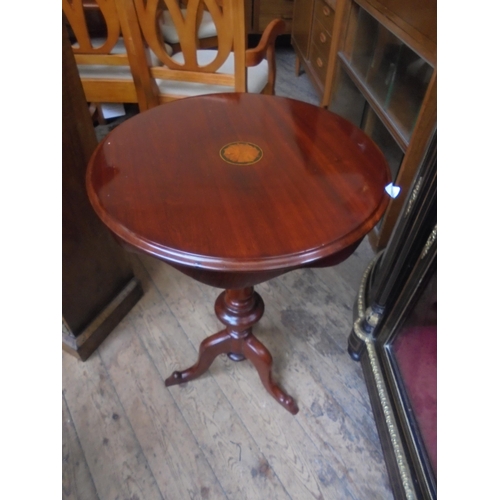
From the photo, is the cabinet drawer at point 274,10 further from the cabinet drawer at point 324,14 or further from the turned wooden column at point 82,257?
the turned wooden column at point 82,257

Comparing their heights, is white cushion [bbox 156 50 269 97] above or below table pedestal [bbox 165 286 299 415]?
above

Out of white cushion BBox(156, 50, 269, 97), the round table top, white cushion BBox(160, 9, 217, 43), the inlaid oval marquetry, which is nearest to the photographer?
the round table top

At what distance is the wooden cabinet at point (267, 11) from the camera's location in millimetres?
3002

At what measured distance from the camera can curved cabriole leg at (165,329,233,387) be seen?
111cm

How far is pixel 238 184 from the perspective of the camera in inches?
29.2

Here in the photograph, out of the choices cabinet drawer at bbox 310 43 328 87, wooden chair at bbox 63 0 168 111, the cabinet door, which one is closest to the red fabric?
wooden chair at bbox 63 0 168 111

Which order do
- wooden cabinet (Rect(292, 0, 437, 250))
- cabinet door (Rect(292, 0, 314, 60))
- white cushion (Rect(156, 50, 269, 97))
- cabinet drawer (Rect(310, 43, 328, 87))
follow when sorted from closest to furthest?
1. wooden cabinet (Rect(292, 0, 437, 250))
2. white cushion (Rect(156, 50, 269, 97))
3. cabinet drawer (Rect(310, 43, 328, 87))
4. cabinet door (Rect(292, 0, 314, 60))

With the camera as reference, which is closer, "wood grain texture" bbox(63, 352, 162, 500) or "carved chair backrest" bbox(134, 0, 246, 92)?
"wood grain texture" bbox(63, 352, 162, 500)

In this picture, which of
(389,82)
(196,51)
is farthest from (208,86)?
(389,82)

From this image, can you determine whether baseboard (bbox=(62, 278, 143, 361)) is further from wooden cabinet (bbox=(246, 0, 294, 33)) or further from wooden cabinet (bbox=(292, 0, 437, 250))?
wooden cabinet (bbox=(246, 0, 294, 33))

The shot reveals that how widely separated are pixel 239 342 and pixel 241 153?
0.55m

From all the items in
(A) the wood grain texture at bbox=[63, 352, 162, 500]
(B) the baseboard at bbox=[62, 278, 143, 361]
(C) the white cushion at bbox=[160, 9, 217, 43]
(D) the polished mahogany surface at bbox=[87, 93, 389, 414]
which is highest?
(D) the polished mahogany surface at bbox=[87, 93, 389, 414]

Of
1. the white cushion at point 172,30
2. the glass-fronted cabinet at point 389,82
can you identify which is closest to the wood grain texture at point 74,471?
the glass-fronted cabinet at point 389,82
